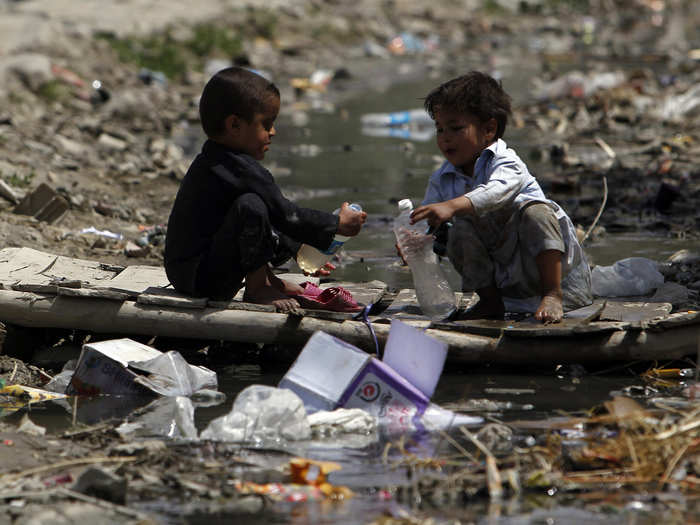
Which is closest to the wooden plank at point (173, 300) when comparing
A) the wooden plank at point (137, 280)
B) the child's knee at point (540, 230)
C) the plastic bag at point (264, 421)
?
the wooden plank at point (137, 280)

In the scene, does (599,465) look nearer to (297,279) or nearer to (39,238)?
(297,279)

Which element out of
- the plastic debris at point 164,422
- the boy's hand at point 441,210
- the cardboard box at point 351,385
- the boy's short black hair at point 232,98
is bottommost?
the plastic debris at point 164,422

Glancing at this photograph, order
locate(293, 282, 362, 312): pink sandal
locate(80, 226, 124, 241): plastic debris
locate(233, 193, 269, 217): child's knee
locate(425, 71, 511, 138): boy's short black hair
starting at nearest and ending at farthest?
1. locate(233, 193, 269, 217): child's knee
2. locate(425, 71, 511, 138): boy's short black hair
3. locate(293, 282, 362, 312): pink sandal
4. locate(80, 226, 124, 241): plastic debris

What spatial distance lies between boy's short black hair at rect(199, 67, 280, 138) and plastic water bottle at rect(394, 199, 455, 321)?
78 centimetres

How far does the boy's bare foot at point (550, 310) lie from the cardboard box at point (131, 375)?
4.36ft

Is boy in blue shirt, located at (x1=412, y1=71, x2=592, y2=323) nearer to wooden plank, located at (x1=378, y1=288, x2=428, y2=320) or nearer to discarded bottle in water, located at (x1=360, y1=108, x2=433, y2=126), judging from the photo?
wooden plank, located at (x1=378, y1=288, x2=428, y2=320)

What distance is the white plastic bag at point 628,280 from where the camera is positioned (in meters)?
5.24

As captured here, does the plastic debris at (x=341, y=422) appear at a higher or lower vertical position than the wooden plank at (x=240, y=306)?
lower

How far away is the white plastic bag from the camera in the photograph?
524 cm

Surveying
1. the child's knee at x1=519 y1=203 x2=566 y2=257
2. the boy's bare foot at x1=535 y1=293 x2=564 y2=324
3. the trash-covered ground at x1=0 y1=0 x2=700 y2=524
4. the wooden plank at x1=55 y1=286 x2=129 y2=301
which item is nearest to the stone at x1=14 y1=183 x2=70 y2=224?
the trash-covered ground at x1=0 y1=0 x2=700 y2=524

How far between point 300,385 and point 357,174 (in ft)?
20.2

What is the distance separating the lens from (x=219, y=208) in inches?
184

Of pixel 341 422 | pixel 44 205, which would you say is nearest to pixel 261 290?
pixel 341 422

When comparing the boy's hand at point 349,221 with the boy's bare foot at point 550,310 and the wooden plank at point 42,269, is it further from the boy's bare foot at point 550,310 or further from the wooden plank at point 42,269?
the wooden plank at point 42,269
